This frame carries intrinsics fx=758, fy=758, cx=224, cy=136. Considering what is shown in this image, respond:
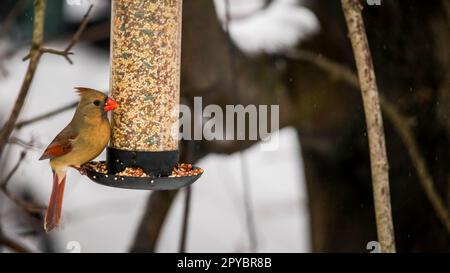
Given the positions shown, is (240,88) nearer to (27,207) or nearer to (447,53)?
(447,53)

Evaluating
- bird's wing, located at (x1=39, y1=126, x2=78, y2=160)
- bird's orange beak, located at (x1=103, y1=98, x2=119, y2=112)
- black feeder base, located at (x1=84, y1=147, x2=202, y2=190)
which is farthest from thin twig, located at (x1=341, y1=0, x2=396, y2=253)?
bird's wing, located at (x1=39, y1=126, x2=78, y2=160)

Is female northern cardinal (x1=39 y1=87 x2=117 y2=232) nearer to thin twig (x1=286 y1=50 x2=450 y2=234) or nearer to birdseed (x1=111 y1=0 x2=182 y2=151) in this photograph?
birdseed (x1=111 y1=0 x2=182 y2=151)

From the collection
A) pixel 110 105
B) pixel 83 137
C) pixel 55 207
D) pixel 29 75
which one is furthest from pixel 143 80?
pixel 55 207

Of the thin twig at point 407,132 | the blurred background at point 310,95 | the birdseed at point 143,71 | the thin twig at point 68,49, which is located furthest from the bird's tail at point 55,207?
the thin twig at point 407,132

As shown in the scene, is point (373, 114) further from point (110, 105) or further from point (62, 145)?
point (62, 145)

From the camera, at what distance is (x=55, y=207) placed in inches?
90.7

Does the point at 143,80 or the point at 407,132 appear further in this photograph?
the point at 407,132

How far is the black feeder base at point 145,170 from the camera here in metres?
2.18

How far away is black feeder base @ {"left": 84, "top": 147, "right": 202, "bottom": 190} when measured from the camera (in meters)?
2.18

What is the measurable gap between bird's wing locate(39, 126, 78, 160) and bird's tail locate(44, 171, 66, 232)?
0.14 metres

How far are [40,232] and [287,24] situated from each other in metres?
1.60

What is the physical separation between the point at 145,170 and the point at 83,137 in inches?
8.3

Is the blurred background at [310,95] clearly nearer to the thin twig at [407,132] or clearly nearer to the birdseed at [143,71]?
the thin twig at [407,132]

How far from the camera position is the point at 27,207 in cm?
240
